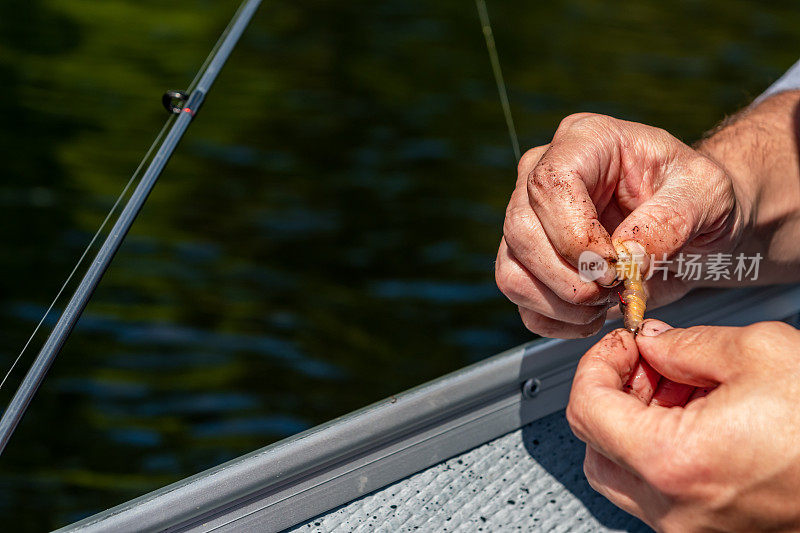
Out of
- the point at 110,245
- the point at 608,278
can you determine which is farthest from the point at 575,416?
the point at 110,245

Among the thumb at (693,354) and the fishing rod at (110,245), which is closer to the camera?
the thumb at (693,354)

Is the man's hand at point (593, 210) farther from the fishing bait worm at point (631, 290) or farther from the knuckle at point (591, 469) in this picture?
the knuckle at point (591, 469)

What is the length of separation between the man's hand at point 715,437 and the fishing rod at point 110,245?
2.49ft

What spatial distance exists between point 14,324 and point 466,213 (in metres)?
2.45

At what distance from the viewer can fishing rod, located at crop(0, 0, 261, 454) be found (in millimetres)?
1243

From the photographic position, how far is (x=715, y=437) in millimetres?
965

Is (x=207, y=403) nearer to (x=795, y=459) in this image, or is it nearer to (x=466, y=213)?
A: (x=466, y=213)

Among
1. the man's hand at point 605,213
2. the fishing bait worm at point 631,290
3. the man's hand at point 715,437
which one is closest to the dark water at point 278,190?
the man's hand at point 605,213

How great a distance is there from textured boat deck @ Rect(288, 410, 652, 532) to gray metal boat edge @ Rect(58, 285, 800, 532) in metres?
0.02

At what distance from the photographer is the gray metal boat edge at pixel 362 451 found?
1.21 metres

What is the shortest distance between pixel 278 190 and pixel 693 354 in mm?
4070

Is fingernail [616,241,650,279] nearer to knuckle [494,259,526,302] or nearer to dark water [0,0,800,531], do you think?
knuckle [494,259,526,302]

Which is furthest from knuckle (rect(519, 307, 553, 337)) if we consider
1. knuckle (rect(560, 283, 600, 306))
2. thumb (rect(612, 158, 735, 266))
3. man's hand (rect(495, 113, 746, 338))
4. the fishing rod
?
the fishing rod

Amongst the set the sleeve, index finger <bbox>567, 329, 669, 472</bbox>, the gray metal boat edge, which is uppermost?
the sleeve
